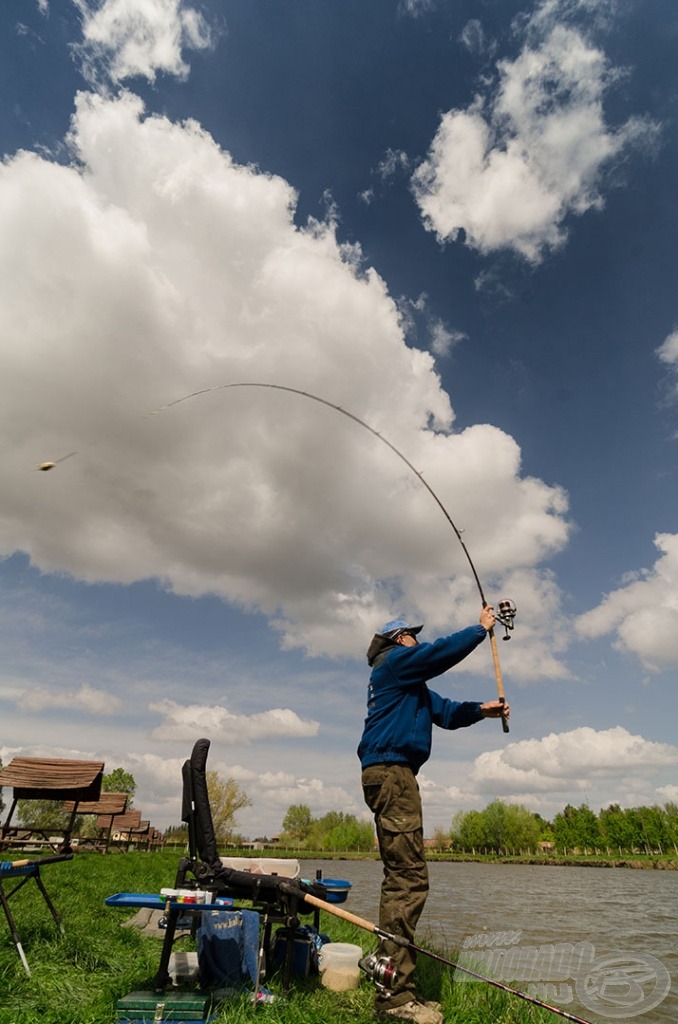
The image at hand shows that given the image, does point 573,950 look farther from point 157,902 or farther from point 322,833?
point 322,833

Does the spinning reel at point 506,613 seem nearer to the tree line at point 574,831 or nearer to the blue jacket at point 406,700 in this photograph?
the blue jacket at point 406,700

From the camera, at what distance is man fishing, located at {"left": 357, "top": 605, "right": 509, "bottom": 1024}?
440 centimetres

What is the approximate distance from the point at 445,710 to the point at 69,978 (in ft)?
12.3

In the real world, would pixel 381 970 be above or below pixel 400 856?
below

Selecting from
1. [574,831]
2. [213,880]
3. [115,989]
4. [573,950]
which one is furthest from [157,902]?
[574,831]

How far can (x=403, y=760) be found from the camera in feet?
16.1

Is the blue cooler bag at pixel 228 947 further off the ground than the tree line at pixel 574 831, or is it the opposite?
the tree line at pixel 574 831

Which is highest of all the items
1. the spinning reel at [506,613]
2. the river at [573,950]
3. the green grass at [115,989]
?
the spinning reel at [506,613]

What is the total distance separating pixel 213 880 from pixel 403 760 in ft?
5.31

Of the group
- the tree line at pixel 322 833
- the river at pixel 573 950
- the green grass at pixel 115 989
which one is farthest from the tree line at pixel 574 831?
the green grass at pixel 115 989

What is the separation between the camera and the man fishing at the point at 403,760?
4402 mm

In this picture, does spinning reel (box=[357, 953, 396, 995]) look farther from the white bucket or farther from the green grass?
the white bucket

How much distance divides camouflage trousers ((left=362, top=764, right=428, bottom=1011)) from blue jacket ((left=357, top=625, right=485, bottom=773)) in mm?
137

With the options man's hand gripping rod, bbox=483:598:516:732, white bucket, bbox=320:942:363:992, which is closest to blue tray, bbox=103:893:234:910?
white bucket, bbox=320:942:363:992
